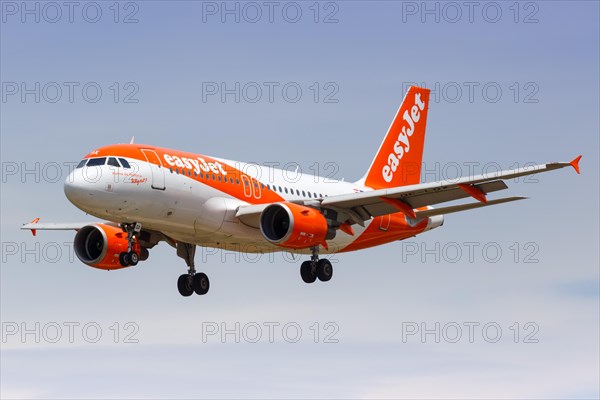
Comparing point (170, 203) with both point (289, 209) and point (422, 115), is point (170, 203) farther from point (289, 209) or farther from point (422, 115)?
point (422, 115)

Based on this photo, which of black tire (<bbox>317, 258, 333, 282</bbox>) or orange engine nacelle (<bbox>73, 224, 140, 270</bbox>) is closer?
orange engine nacelle (<bbox>73, 224, 140, 270</bbox>)

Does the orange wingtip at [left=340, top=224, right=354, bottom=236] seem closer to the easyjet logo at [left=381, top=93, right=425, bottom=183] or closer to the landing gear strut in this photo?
the landing gear strut

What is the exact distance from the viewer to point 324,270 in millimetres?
49125

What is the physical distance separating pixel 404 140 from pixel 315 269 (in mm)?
11471

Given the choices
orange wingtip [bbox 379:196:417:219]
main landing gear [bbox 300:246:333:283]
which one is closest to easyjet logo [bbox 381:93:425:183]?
main landing gear [bbox 300:246:333:283]

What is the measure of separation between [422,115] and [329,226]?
45.2 feet

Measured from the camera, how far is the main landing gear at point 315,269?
49094mm

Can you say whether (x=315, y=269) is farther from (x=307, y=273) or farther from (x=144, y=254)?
(x=144, y=254)

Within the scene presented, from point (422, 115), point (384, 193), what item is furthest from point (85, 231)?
point (422, 115)

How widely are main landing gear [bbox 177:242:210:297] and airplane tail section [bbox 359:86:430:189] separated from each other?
29.3ft

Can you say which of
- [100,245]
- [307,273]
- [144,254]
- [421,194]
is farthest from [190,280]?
[421,194]

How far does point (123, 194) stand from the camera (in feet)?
141

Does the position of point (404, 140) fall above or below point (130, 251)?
above

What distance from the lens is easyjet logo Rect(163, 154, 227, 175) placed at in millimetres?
44906
